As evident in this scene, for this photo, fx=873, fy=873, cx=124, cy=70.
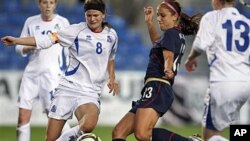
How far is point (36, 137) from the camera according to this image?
48.2 ft

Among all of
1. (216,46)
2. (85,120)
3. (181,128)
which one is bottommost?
(181,128)

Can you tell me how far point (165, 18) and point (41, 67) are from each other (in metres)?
2.68

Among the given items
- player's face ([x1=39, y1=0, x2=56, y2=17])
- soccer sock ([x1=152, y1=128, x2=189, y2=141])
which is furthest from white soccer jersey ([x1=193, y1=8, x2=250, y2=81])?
player's face ([x1=39, y1=0, x2=56, y2=17])

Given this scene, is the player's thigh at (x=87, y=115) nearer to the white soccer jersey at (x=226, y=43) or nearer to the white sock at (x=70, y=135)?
the white sock at (x=70, y=135)

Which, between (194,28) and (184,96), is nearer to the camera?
(194,28)

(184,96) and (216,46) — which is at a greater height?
(216,46)

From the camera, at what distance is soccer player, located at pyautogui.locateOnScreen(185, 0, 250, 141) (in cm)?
993

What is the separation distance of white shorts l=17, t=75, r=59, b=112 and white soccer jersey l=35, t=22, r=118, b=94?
5.63ft

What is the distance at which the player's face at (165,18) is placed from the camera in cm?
983

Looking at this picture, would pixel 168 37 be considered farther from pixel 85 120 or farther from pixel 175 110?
pixel 175 110

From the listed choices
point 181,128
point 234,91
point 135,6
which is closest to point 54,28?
point 234,91

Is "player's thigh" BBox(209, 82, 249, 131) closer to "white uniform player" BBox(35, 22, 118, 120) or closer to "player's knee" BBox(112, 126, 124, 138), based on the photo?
"player's knee" BBox(112, 126, 124, 138)

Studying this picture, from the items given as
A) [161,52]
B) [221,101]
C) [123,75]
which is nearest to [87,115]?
[161,52]

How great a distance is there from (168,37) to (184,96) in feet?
26.9
